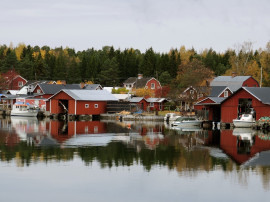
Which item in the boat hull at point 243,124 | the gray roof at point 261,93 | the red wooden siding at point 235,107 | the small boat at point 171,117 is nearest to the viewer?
the red wooden siding at point 235,107

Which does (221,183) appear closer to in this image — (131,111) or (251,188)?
(251,188)

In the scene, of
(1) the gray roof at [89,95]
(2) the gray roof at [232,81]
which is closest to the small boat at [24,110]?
(1) the gray roof at [89,95]

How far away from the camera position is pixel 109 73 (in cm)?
12712

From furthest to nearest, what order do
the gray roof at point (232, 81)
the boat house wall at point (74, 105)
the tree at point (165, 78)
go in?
the tree at point (165, 78), the gray roof at point (232, 81), the boat house wall at point (74, 105)

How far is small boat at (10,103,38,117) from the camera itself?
81.3m

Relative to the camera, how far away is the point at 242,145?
39.4m

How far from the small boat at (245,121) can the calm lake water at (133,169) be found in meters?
13.6

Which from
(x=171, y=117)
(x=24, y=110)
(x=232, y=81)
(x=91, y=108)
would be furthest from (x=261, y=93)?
(x=24, y=110)

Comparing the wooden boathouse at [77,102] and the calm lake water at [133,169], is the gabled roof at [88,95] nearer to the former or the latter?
the wooden boathouse at [77,102]

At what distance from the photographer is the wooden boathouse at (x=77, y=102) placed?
78125 millimetres

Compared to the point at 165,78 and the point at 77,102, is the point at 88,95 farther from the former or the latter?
the point at 165,78

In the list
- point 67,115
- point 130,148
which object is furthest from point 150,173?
point 67,115

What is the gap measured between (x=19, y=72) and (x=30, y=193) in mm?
113494

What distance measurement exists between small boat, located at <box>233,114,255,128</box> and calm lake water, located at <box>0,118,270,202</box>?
44.8 feet
